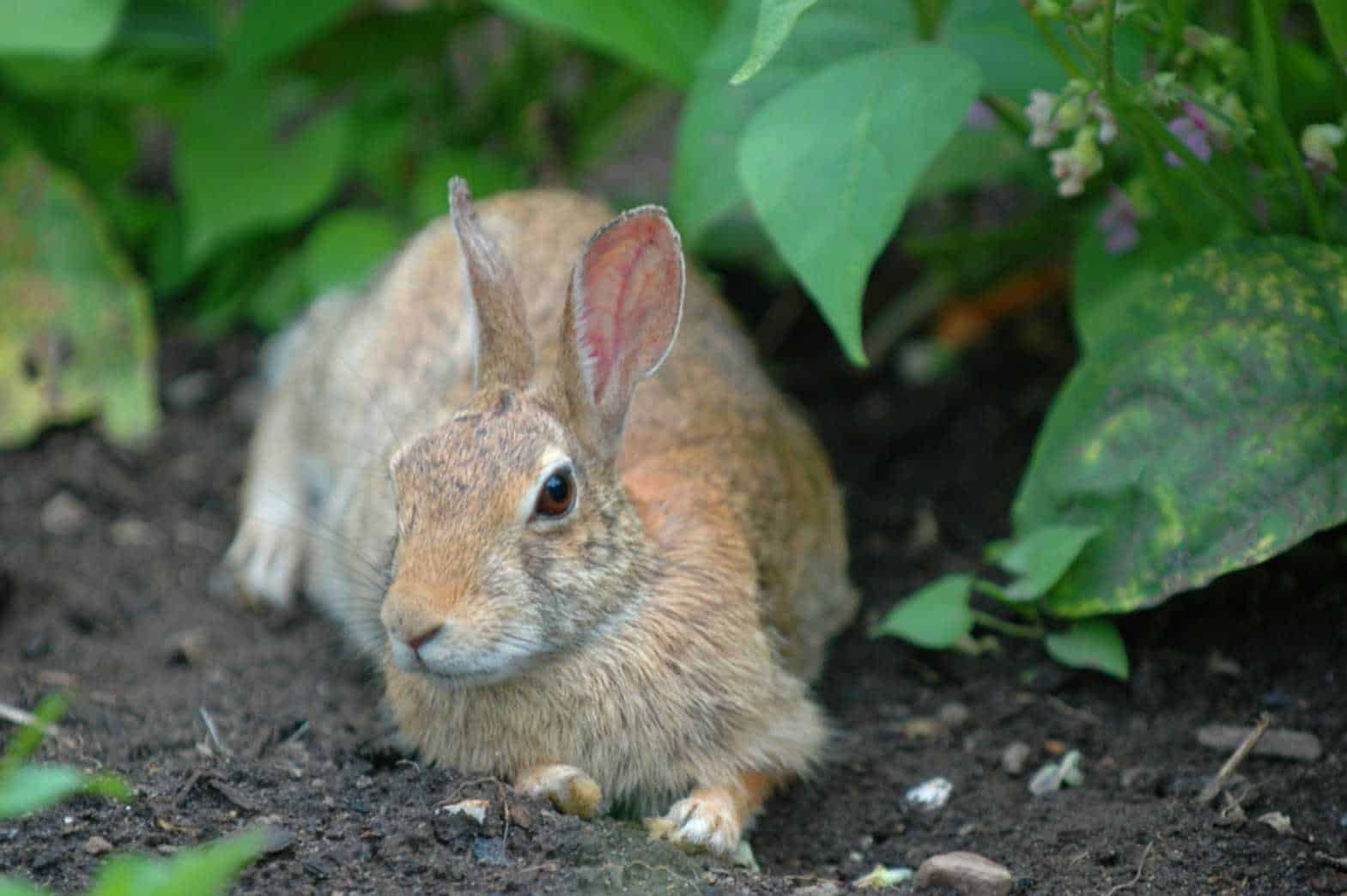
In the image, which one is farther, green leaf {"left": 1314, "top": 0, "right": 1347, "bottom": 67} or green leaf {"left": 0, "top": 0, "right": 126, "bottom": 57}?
green leaf {"left": 0, "top": 0, "right": 126, "bottom": 57}

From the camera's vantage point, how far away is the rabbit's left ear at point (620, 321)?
166 inches

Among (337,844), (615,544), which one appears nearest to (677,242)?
(615,544)

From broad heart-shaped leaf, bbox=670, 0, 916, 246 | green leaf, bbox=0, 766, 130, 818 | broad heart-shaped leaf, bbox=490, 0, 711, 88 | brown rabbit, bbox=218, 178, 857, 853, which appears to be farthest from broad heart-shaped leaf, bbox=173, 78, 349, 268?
green leaf, bbox=0, 766, 130, 818

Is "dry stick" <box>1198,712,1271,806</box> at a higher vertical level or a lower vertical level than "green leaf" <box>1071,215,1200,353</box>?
lower

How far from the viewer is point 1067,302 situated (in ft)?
23.7

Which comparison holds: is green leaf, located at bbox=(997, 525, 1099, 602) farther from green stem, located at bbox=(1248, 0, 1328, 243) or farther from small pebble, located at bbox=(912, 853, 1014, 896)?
green stem, located at bbox=(1248, 0, 1328, 243)

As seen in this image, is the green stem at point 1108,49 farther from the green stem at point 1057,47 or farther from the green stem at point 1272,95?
the green stem at point 1272,95

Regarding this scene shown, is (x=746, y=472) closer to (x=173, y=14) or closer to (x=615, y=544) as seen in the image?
(x=615, y=544)

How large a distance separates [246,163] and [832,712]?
3517mm

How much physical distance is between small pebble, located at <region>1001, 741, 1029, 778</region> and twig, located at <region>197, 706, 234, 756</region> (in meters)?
2.18

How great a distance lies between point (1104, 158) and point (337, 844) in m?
A: 3.38

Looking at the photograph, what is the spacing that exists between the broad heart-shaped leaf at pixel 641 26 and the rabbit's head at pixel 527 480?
1195mm

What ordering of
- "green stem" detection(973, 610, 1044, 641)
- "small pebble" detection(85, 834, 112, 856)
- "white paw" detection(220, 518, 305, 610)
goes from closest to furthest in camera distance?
"small pebble" detection(85, 834, 112, 856) → "green stem" detection(973, 610, 1044, 641) → "white paw" detection(220, 518, 305, 610)

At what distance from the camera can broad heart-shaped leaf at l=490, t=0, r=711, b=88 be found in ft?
17.3
